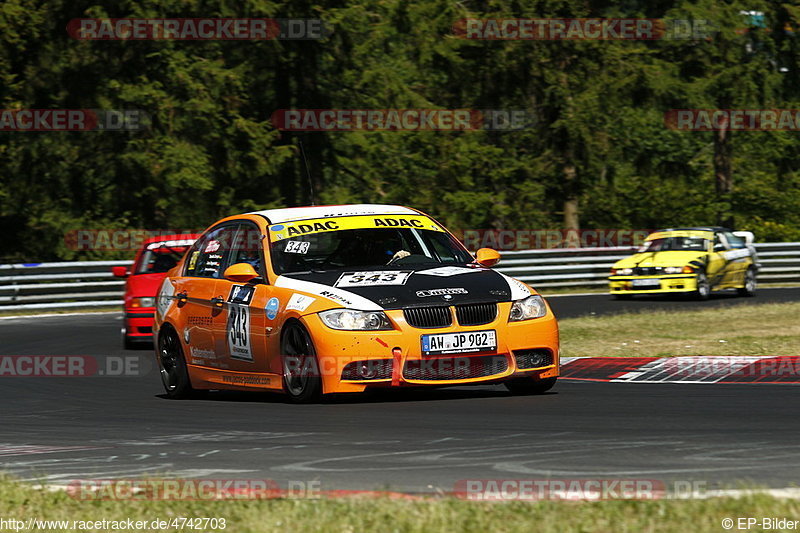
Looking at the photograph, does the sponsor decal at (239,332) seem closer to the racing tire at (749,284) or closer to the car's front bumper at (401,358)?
the car's front bumper at (401,358)

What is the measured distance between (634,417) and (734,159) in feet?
150

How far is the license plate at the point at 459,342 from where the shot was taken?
33.5ft

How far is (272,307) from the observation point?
10844mm

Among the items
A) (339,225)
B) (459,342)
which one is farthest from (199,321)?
(459,342)

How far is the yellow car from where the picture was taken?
27.4 m

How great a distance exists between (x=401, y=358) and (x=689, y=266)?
18098mm

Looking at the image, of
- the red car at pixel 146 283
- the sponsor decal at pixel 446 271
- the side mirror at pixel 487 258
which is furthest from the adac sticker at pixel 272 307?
the red car at pixel 146 283

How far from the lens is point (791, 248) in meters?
35.5

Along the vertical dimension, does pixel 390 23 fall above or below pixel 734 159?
above

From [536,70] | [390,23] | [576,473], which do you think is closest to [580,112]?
[536,70]

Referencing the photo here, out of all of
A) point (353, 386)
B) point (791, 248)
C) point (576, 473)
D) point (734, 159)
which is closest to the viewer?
point (576, 473)

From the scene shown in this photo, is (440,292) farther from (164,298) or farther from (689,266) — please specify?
(689,266)

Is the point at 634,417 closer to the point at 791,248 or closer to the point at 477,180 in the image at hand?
the point at 791,248

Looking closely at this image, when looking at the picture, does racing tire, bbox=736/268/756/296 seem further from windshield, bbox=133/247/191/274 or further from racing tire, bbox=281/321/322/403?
racing tire, bbox=281/321/322/403
